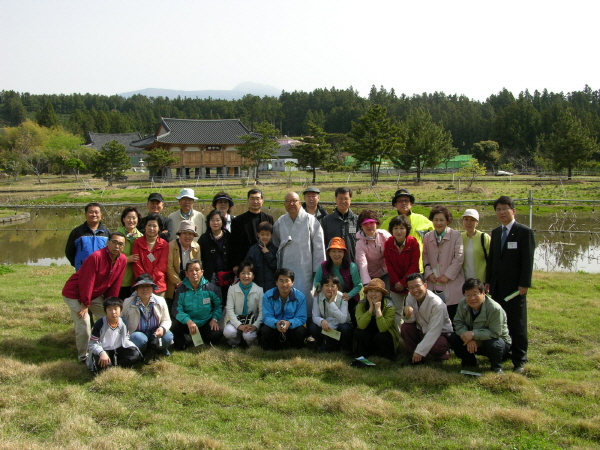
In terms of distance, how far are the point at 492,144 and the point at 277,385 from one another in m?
40.2

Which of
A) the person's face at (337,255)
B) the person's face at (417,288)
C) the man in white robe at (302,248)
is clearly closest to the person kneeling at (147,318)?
the man in white robe at (302,248)

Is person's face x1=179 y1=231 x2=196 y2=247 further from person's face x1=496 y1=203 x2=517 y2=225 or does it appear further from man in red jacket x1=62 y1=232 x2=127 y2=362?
person's face x1=496 y1=203 x2=517 y2=225

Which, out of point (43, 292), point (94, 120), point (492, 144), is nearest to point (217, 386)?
point (43, 292)

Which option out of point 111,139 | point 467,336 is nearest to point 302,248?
point 467,336

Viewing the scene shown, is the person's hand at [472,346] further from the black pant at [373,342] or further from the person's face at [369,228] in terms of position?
the person's face at [369,228]

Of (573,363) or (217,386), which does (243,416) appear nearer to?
(217,386)

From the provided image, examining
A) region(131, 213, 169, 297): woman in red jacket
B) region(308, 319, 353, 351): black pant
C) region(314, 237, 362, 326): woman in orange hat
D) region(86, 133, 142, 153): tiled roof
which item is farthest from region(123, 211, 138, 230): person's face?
region(86, 133, 142, 153): tiled roof

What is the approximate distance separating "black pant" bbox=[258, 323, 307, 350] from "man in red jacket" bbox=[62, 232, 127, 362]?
4.57 feet

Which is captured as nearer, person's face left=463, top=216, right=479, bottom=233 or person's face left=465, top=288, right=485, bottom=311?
person's face left=465, top=288, right=485, bottom=311

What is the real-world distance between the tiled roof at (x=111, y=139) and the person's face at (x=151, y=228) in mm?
45351

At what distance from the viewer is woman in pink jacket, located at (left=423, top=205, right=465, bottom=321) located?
14.0 ft

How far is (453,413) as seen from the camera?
3.09m

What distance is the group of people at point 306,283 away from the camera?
3.95 metres

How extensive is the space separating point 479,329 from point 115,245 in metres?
3.19
